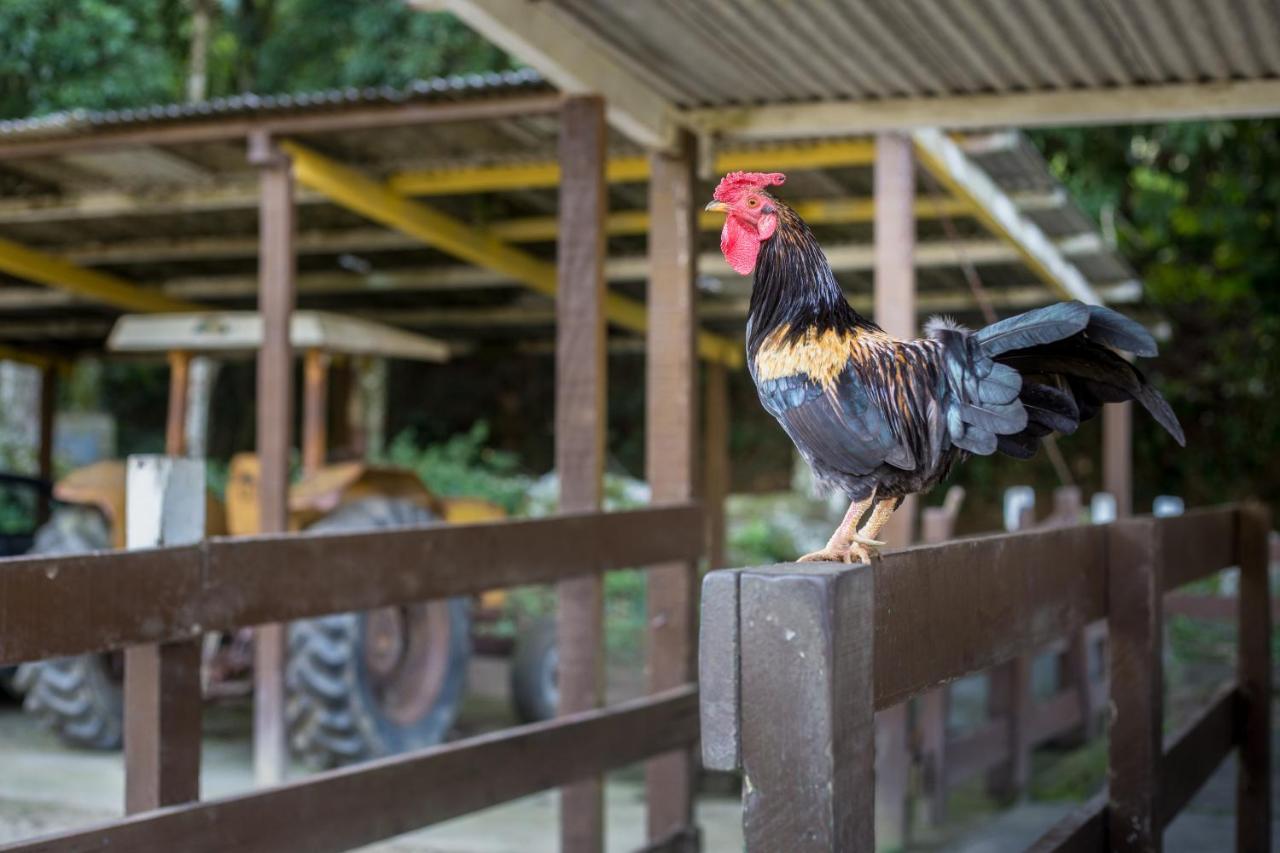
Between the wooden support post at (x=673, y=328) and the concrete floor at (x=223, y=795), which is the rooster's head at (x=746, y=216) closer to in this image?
the wooden support post at (x=673, y=328)

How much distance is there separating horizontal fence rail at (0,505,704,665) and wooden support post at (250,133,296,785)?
88.2 inches

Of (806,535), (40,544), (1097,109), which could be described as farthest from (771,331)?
(806,535)

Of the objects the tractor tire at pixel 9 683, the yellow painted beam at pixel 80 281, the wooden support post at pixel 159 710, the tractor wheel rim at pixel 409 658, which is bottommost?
the tractor tire at pixel 9 683

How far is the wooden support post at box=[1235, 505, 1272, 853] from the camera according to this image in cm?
389

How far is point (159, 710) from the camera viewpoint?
2.34m

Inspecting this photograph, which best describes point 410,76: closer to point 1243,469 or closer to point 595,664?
point 1243,469

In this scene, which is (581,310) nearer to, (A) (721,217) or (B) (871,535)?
(A) (721,217)

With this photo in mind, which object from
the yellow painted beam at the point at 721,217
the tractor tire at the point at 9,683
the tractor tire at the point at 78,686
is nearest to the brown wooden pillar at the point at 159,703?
the yellow painted beam at the point at 721,217

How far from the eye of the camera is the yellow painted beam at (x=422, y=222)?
5.89 metres

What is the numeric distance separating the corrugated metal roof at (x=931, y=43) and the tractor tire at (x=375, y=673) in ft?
8.30

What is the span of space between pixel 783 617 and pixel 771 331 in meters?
0.58

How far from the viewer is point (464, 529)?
328cm

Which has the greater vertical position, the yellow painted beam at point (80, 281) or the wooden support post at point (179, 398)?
the yellow painted beam at point (80, 281)

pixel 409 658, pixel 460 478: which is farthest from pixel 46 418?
pixel 409 658
